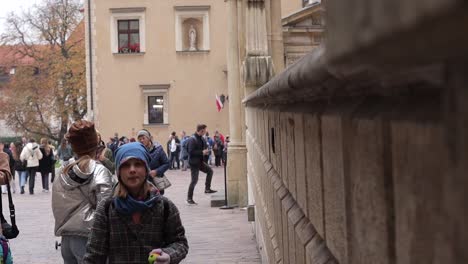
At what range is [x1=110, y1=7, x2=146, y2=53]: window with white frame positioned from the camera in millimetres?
43969

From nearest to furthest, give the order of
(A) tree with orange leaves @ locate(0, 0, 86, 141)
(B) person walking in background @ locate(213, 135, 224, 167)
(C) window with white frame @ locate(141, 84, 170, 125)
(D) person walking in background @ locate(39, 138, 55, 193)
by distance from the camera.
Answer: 1. (D) person walking in background @ locate(39, 138, 55, 193)
2. (B) person walking in background @ locate(213, 135, 224, 167)
3. (C) window with white frame @ locate(141, 84, 170, 125)
4. (A) tree with orange leaves @ locate(0, 0, 86, 141)

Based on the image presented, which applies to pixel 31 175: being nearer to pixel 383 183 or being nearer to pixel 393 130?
pixel 383 183

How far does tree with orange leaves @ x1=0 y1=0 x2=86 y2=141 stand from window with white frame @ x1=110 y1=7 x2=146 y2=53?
14381 mm

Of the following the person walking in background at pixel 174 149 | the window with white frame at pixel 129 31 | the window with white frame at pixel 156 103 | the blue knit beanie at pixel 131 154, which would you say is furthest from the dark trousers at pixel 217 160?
the blue knit beanie at pixel 131 154

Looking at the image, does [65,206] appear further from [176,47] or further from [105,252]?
[176,47]

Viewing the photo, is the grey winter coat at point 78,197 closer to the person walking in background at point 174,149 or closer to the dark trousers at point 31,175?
the dark trousers at point 31,175

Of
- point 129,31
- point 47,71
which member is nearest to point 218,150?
point 129,31

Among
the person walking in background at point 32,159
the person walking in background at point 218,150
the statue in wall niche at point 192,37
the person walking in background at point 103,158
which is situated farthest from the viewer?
the statue in wall niche at point 192,37

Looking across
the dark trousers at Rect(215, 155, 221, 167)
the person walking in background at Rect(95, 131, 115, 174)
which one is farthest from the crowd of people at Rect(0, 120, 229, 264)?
the dark trousers at Rect(215, 155, 221, 167)

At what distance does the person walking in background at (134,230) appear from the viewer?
14.3 feet

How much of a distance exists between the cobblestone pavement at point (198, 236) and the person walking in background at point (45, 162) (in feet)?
13.0

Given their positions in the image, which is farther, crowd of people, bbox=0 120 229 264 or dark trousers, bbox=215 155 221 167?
dark trousers, bbox=215 155 221 167

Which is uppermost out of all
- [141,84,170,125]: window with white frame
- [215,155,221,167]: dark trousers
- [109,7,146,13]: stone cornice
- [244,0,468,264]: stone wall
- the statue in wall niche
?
[109,7,146,13]: stone cornice

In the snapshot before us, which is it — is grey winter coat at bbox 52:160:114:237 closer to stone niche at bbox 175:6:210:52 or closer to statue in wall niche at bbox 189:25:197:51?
stone niche at bbox 175:6:210:52
